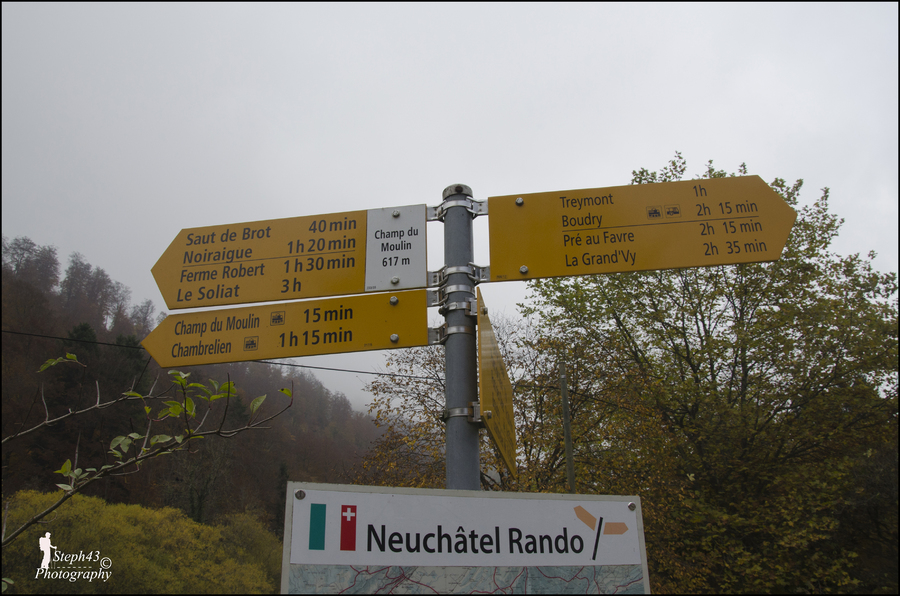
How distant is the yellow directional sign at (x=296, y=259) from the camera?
275 cm

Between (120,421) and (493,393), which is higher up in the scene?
(120,421)

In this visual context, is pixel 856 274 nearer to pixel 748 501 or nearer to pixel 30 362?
pixel 748 501

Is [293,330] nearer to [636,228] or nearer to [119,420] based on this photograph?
[636,228]

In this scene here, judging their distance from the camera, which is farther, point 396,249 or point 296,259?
point 296,259

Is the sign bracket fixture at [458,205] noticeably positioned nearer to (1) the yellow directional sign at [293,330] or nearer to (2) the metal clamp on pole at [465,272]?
(2) the metal clamp on pole at [465,272]

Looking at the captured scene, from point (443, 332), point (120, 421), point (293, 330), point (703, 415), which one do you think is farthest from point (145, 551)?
point (443, 332)

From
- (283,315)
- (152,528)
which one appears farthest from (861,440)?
(152,528)

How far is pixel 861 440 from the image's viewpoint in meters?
12.5

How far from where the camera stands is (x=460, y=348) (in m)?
2.38

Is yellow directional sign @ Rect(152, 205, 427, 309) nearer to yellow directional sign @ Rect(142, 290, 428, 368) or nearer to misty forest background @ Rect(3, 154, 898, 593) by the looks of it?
yellow directional sign @ Rect(142, 290, 428, 368)

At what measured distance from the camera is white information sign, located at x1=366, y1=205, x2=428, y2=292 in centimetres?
268

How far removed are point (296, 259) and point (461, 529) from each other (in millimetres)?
1732

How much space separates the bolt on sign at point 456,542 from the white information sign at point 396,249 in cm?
115

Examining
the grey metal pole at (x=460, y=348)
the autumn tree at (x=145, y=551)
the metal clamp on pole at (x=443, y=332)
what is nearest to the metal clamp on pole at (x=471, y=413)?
the grey metal pole at (x=460, y=348)
